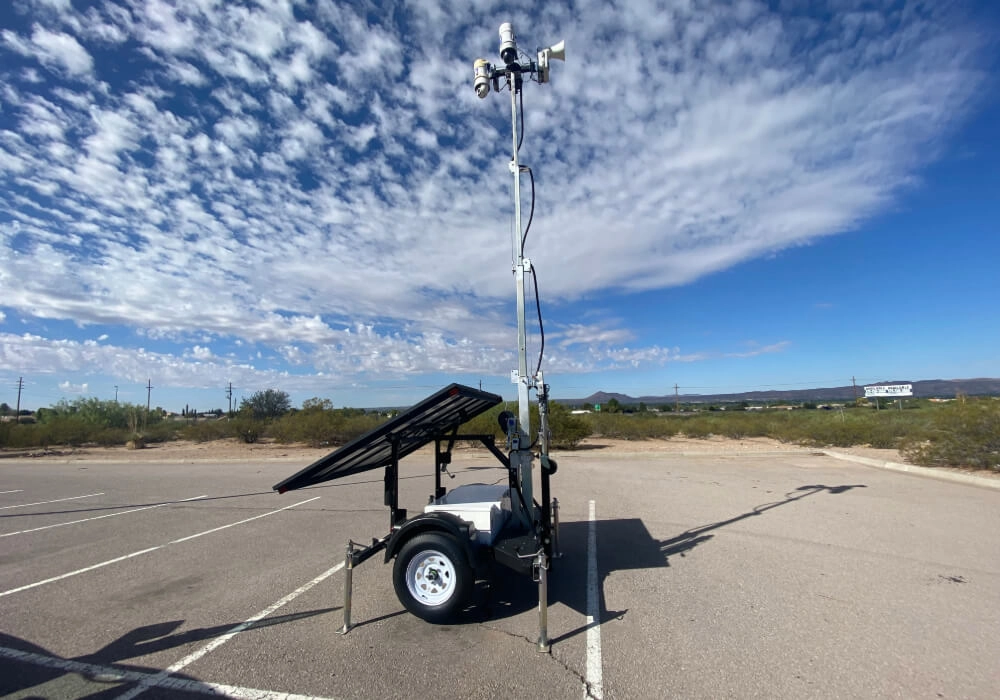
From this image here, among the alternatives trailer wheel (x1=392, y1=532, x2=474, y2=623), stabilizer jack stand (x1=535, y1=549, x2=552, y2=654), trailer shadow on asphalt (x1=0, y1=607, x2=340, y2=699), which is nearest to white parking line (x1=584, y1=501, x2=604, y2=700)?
stabilizer jack stand (x1=535, y1=549, x2=552, y2=654)

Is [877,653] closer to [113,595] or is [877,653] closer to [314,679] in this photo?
[314,679]

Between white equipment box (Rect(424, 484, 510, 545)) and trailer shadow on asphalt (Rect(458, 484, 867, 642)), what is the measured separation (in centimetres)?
39

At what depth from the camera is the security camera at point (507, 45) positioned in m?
6.06

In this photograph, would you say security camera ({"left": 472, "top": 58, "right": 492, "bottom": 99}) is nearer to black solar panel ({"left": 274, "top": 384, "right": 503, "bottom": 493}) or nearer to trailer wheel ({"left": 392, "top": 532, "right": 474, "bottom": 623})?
black solar panel ({"left": 274, "top": 384, "right": 503, "bottom": 493})

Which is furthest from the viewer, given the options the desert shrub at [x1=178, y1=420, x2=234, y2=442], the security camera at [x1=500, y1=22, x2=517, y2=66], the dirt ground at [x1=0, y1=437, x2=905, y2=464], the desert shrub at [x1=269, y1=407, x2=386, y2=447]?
the desert shrub at [x1=178, y1=420, x2=234, y2=442]

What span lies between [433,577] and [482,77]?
557 centimetres

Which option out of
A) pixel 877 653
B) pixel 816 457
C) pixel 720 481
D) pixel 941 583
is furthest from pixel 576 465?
pixel 877 653

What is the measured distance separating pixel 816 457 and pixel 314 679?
21.1 metres

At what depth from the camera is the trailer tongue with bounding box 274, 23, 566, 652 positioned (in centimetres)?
443

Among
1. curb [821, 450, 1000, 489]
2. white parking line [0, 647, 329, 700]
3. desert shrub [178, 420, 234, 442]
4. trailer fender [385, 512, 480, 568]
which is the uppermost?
desert shrub [178, 420, 234, 442]

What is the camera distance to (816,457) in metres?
19.6

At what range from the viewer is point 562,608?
4852 mm

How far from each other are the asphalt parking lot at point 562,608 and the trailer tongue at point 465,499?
0.40m

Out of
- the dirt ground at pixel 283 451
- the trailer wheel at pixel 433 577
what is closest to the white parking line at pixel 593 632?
the trailer wheel at pixel 433 577
